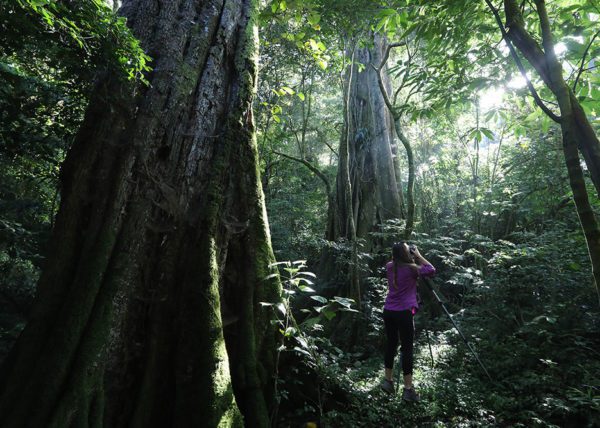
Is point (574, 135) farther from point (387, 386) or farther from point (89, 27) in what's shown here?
point (387, 386)

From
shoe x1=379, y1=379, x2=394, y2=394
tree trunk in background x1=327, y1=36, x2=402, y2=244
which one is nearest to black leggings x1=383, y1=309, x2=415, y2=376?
shoe x1=379, y1=379, x2=394, y2=394

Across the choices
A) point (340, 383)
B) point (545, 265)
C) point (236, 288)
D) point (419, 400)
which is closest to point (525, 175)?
point (545, 265)

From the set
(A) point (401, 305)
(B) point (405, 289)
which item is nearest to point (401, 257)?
(B) point (405, 289)

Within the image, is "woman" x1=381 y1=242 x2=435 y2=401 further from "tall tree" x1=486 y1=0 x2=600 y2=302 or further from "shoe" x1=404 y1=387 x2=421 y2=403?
"tall tree" x1=486 y1=0 x2=600 y2=302

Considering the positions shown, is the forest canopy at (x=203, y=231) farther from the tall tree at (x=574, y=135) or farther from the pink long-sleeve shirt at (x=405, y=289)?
the pink long-sleeve shirt at (x=405, y=289)

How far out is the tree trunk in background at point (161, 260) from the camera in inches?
87.9

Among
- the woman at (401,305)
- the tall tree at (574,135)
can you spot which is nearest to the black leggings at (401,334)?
the woman at (401,305)

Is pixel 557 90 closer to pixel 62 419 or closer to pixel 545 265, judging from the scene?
pixel 62 419

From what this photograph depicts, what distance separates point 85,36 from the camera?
2.13 metres

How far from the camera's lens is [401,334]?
14.4 ft

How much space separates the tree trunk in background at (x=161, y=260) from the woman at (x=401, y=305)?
1990mm

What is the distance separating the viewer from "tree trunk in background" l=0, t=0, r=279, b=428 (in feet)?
7.32

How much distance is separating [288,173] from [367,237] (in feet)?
18.0

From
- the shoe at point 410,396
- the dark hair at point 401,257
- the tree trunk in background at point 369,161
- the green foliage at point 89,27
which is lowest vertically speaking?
the shoe at point 410,396
